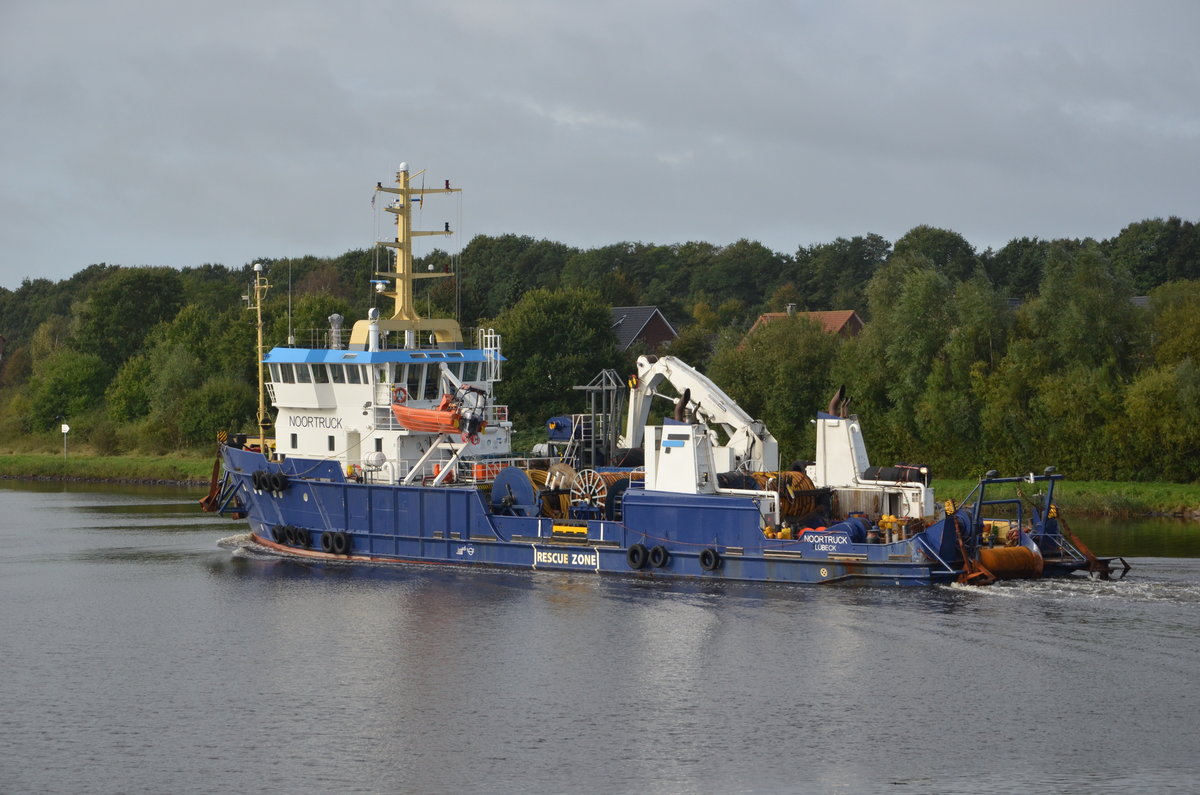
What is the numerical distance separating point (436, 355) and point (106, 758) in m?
14.5

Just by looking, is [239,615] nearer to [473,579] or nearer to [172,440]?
[473,579]

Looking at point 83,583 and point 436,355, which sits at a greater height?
point 436,355

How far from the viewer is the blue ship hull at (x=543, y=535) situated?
2508cm

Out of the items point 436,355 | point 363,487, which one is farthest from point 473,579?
point 436,355

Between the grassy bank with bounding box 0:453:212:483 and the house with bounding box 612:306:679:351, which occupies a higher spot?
the house with bounding box 612:306:679:351

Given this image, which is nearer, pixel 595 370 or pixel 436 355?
pixel 436 355

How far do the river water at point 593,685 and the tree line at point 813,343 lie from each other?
12.4m

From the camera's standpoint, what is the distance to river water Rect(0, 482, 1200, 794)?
Result: 16.7 m

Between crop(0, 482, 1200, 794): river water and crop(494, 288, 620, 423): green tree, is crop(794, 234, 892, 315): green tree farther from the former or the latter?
crop(0, 482, 1200, 794): river water

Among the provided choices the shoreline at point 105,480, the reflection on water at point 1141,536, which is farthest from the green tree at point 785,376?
the shoreline at point 105,480

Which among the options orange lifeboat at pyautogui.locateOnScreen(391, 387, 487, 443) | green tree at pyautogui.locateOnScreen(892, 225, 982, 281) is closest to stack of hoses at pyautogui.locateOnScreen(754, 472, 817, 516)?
orange lifeboat at pyautogui.locateOnScreen(391, 387, 487, 443)

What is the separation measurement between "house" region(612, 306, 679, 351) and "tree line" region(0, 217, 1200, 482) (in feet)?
17.2

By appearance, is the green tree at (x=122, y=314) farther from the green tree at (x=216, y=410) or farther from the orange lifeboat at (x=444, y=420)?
the orange lifeboat at (x=444, y=420)

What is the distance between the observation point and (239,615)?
25.1 m
